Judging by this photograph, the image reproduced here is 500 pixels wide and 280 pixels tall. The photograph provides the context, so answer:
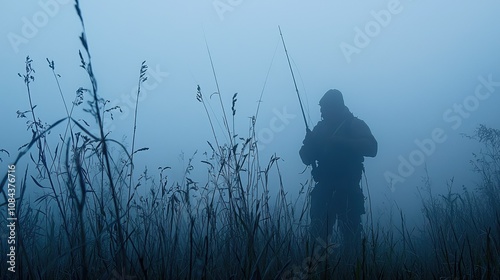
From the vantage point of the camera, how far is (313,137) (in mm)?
4992

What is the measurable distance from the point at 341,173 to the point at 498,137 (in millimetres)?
2381

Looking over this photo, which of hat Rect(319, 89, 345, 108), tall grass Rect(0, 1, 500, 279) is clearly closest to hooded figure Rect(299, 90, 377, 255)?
hat Rect(319, 89, 345, 108)

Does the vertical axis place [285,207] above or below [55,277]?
above

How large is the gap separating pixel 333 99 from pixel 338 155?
73cm

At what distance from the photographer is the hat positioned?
5.21 meters

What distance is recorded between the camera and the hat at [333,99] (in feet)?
17.1

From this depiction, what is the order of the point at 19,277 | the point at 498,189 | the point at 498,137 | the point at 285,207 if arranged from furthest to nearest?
the point at 498,137 → the point at 498,189 → the point at 285,207 → the point at 19,277

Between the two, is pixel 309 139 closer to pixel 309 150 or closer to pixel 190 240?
pixel 309 150

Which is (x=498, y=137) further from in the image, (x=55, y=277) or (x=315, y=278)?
(x=55, y=277)

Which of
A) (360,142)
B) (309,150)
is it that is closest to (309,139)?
(309,150)

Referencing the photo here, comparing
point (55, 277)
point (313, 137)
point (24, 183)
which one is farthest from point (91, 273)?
point (313, 137)

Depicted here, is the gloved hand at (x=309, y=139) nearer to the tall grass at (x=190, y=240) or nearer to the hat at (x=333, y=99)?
the hat at (x=333, y=99)

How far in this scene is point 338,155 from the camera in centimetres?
511

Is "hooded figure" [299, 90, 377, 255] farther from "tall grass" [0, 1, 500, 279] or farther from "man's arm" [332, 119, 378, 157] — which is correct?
Answer: "tall grass" [0, 1, 500, 279]
